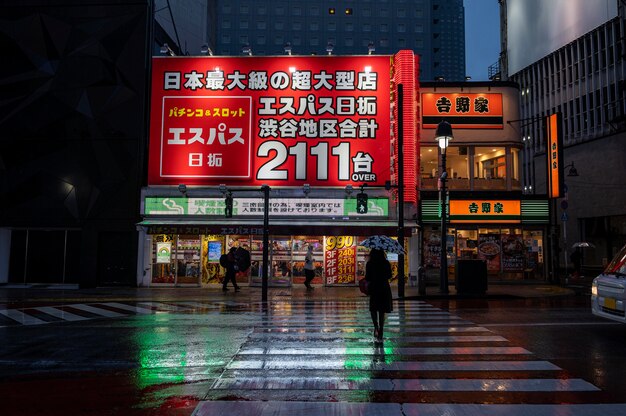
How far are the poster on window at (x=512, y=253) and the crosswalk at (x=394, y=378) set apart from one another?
14.8 m

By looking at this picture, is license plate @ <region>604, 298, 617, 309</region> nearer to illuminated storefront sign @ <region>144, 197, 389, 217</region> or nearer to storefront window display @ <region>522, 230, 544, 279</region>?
illuminated storefront sign @ <region>144, 197, 389, 217</region>

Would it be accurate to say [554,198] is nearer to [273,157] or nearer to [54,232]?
[273,157]

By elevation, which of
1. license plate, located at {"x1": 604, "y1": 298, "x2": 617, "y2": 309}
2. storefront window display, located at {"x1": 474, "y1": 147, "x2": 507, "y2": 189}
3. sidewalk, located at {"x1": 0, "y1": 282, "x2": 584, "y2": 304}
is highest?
storefront window display, located at {"x1": 474, "y1": 147, "x2": 507, "y2": 189}

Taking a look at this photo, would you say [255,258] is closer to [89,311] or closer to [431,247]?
[431,247]

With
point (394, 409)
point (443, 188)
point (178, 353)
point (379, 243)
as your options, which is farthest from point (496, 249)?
point (394, 409)

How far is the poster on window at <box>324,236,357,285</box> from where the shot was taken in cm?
2356

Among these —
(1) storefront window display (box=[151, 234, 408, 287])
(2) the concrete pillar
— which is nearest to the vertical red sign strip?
(1) storefront window display (box=[151, 234, 408, 287])

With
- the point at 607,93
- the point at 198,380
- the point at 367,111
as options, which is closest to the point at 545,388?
the point at 198,380

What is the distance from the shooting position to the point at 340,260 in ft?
77.5

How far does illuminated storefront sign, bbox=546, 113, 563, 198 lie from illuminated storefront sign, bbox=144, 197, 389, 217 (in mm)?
8175

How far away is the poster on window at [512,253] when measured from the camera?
2514cm

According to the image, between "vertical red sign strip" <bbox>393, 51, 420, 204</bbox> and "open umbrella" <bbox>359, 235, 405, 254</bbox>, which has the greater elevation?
"vertical red sign strip" <bbox>393, 51, 420, 204</bbox>

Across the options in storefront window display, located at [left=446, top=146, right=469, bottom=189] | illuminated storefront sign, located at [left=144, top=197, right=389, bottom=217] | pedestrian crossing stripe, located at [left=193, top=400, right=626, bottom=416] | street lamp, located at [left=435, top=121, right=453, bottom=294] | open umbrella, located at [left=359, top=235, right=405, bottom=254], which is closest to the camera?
pedestrian crossing stripe, located at [left=193, top=400, right=626, bottom=416]

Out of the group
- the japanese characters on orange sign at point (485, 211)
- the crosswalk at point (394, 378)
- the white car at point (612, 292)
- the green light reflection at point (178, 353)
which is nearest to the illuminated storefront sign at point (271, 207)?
the japanese characters on orange sign at point (485, 211)
